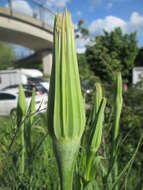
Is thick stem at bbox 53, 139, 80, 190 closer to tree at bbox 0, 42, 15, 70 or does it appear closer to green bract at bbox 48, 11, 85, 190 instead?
green bract at bbox 48, 11, 85, 190

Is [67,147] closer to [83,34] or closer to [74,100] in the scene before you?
[74,100]

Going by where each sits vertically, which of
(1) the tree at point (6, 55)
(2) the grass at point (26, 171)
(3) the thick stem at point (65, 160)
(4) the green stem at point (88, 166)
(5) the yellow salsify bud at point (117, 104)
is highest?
(1) the tree at point (6, 55)

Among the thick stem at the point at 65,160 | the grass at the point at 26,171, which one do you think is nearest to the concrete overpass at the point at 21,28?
the grass at the point at 26,171

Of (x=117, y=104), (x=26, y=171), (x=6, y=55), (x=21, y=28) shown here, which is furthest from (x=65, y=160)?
(x=6, y=55)

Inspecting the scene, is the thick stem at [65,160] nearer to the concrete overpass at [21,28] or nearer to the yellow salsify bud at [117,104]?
the yellow salsify bud at [117,104]

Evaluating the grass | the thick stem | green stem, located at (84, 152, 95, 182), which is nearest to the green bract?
the thick stem

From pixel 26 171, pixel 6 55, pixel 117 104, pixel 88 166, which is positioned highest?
pixel 6 55

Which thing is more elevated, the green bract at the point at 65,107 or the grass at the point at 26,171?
the green bract at the point at 65,107

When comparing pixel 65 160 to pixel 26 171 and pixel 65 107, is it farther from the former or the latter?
pixel 26 171
